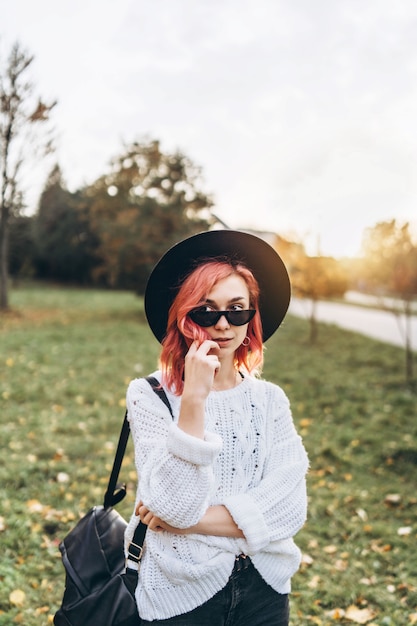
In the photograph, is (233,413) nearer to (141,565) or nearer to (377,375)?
(141,565)

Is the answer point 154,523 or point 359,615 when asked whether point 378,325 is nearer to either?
point 359,615

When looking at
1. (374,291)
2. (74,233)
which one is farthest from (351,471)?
(74,233)

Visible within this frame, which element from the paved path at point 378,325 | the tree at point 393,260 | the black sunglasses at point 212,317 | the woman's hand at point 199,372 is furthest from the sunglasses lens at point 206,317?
the paved path at point 378,325

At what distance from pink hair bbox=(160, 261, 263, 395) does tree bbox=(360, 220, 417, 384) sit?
330 inches

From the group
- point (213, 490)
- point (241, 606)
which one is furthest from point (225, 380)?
point (241, 606)

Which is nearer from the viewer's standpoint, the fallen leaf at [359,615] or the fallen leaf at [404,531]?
the fallen leaf at [359,615]

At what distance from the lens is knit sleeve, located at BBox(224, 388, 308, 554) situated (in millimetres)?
1578

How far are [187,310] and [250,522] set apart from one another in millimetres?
674

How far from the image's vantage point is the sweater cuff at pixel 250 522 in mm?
1564

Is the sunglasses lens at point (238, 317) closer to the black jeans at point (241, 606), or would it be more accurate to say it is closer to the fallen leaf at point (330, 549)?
the black jeans at point (241, 606)

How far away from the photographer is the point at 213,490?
5.24 ft

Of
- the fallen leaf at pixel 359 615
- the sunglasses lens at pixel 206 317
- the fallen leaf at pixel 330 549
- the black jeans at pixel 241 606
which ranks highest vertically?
the sunglasses lens at pixel 206 317

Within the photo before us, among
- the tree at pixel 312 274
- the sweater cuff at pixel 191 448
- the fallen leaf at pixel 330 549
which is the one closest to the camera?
the sweater cuff at pixel 191 448

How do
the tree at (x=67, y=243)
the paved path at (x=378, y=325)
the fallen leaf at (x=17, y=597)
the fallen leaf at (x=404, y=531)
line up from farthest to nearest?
the tree at (x=67, y=243) < the paved path at (x=378, y=325) < the fallen leaf at (x=404, y=531) < the fallen leaf at (x=17, y=597)
